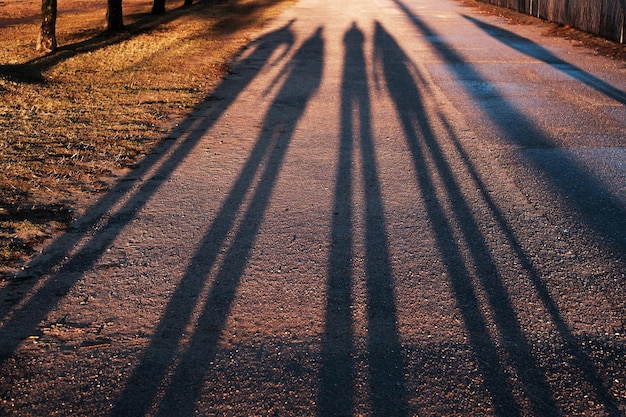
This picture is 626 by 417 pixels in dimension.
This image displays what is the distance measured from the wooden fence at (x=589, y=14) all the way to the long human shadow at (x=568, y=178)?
9542 mm

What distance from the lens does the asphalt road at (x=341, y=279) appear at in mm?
3980

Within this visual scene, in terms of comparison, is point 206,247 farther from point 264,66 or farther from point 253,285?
point 264,66

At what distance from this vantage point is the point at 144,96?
40.0 ft

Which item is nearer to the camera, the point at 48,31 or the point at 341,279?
the point at 341,279

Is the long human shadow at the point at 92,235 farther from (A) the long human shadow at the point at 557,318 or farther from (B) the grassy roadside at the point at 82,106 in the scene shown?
(A) the long human shadow at the point at 557,318

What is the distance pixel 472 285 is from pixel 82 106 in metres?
7.63

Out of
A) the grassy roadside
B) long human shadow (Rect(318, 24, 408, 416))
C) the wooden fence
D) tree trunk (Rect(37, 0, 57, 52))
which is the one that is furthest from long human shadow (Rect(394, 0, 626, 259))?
tree trunk (Rect(37, 0, 57, 52))

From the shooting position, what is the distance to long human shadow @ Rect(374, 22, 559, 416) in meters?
3.97

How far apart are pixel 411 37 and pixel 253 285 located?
18.1m

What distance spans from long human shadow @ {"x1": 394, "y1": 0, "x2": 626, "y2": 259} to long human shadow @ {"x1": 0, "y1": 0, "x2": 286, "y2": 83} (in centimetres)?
779

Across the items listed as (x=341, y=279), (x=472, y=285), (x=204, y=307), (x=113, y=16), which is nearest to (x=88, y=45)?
(x=113, y=16)

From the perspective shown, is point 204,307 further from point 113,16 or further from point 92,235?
point 113,16

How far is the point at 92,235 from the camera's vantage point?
6094 millimetres

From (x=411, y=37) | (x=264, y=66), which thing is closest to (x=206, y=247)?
(x=264, y=66)
